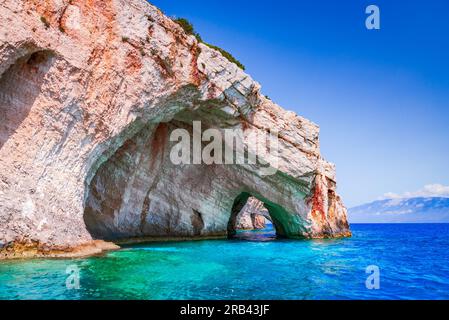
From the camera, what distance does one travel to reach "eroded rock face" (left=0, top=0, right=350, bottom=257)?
14.3m

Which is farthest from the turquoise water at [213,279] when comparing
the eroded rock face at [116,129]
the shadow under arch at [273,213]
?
the shadow under arch at [273,213]

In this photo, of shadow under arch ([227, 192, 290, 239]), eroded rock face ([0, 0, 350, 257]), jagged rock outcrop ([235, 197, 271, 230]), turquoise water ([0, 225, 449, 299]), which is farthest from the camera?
jagged rock outcrop ([235, 197, 271, 230])

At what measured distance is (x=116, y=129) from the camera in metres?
18.1

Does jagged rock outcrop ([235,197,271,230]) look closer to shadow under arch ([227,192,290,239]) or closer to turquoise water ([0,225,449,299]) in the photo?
shadow under arch ([227,192,290,239])

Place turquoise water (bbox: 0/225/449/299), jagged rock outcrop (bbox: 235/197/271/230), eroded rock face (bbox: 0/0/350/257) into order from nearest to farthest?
turquoise water (bbox: 0/225/449/299)
eroded rock face (bbox: 0/0/350/257)
jagged rock outcrop (bbox: 235/197/271/230)

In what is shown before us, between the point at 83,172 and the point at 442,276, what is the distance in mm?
16242

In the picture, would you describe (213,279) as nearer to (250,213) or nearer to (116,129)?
(116,129)

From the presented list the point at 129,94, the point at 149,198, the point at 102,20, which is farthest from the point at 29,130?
the point at 149,198

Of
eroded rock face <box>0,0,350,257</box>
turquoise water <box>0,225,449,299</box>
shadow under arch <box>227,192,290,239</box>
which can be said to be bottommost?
turquoise water <box>0,225,449,299</box>

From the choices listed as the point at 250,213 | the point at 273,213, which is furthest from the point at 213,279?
the point at 250,213

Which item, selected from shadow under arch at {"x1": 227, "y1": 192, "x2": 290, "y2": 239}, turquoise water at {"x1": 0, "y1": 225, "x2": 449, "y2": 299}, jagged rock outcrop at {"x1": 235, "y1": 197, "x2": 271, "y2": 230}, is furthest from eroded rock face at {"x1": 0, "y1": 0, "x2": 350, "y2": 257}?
jagged rock outcrop at {"x1": 235, "y1": 197, "x2": 271, "y2": 230}

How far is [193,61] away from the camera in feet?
68.7

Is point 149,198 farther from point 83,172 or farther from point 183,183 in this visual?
point 83,172
